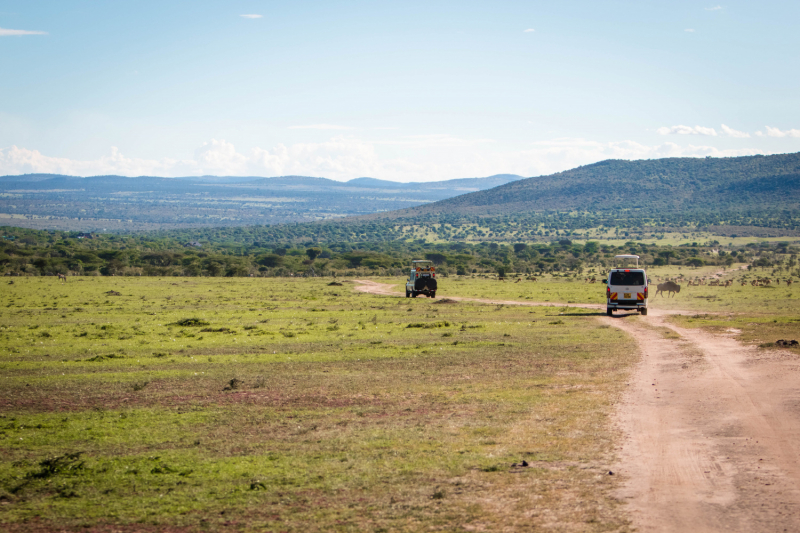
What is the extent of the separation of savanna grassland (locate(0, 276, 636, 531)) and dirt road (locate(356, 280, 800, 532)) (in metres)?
0.52

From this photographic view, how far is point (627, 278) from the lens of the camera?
32.1 meters

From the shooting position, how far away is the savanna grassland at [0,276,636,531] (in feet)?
26.1

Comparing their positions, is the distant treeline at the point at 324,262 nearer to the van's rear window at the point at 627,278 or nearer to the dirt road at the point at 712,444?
the van's rear window at the point at 627,278

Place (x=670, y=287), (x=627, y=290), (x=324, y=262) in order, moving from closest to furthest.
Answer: (x=627, y=290) < (x=670, y=287) < (x=324, y=262)

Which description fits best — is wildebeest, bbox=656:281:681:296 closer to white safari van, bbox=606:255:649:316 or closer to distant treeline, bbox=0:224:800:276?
white safari van, bbox=606:255:649:316

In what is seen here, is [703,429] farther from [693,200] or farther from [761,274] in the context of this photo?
[693,200]

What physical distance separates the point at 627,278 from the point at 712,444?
22.7m

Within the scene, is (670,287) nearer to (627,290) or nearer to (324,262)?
(627,290)

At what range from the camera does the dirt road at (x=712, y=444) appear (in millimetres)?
7578

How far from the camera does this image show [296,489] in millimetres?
8664

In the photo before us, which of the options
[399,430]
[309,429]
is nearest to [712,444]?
[399,430]

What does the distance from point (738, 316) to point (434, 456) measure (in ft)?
87.6

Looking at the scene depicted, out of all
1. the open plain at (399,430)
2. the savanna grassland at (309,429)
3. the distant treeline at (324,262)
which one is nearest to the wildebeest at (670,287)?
the open plain at (399,430)

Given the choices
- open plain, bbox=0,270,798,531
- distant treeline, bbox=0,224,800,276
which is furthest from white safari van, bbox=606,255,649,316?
distant treeline, bbox=0,224,800,276
